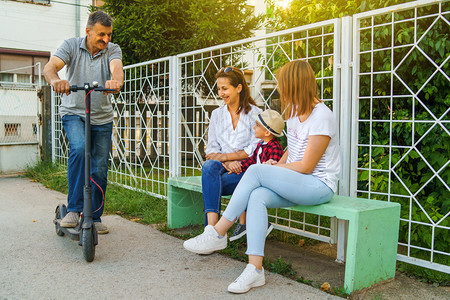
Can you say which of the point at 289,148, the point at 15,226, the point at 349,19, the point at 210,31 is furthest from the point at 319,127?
the point at 210,31

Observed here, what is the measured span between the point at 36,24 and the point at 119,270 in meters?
13.6

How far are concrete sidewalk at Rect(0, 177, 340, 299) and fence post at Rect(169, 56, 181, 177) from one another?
0.94 m

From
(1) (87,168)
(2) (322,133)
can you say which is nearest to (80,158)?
(1) (87,168)

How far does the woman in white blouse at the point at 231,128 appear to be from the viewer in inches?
122

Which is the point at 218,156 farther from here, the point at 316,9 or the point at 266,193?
the point at 316,9

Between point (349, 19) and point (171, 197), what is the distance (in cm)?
203

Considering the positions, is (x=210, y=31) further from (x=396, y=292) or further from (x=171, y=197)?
(x=396, y=292)

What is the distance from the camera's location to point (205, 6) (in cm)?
844

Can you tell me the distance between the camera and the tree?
827 cm

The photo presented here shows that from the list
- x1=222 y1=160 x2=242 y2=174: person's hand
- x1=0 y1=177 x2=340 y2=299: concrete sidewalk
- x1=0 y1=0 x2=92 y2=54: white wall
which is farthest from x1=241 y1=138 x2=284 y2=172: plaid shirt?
x1=0 y1=0 x2=92 y2=54: white wall

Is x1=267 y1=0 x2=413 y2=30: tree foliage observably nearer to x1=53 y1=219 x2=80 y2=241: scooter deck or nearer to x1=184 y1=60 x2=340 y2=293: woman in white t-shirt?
x1=184 y1=60 x2=340 y2=293: woman in white t-shirt

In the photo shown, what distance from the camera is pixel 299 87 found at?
8.57ft

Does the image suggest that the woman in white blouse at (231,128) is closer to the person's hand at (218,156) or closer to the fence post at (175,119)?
the person's hand at (218,156)

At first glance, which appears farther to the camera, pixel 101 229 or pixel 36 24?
pixel 36 24
